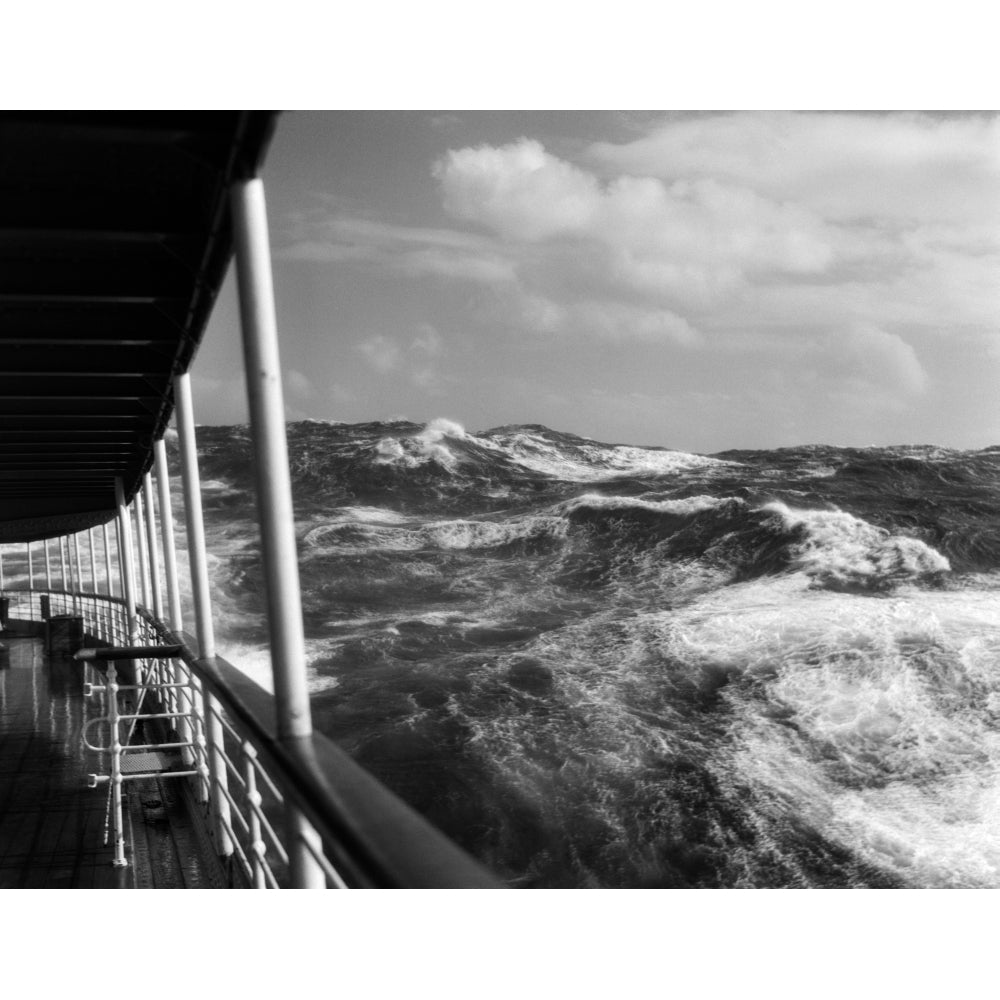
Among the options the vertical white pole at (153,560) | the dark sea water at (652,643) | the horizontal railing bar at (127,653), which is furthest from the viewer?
the dark sea water at (652,643)

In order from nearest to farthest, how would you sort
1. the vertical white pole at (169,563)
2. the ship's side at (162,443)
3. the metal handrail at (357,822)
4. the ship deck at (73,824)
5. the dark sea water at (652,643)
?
1. the metal handrail at (357,822)
2. the ship's side at (162,443)
3. the ship deck at (73,824)
4. the vertical white pole at (169,563)
5. the dark sea water at (652,643)

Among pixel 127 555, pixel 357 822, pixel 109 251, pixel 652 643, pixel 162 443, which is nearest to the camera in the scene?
pixel 357 822

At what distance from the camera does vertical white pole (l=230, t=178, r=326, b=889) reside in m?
1.00

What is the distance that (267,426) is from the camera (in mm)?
1006

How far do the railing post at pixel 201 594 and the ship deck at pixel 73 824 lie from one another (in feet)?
0.30

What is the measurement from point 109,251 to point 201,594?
0.68 metres

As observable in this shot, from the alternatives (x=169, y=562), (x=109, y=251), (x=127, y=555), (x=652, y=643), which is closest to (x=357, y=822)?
(x=109, y=251)

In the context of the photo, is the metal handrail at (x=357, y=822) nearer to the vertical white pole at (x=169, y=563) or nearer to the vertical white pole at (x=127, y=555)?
the vertical white pole at (x=169, y=563)

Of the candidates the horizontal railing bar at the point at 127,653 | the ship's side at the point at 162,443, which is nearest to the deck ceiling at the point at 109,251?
the ship's side at the point at 162,443

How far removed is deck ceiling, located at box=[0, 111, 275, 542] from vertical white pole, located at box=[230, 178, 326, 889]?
5 cm

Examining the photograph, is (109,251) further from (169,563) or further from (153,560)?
(153,560)

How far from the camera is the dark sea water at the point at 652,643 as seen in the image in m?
12.4

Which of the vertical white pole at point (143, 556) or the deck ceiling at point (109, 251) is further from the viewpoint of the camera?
the vertical white pole at point (143, 556)

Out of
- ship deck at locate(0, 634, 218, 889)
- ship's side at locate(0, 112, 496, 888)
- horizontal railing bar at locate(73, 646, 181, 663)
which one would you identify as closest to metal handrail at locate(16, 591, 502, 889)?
ship's side at locate(0, 112, 496, 888)
